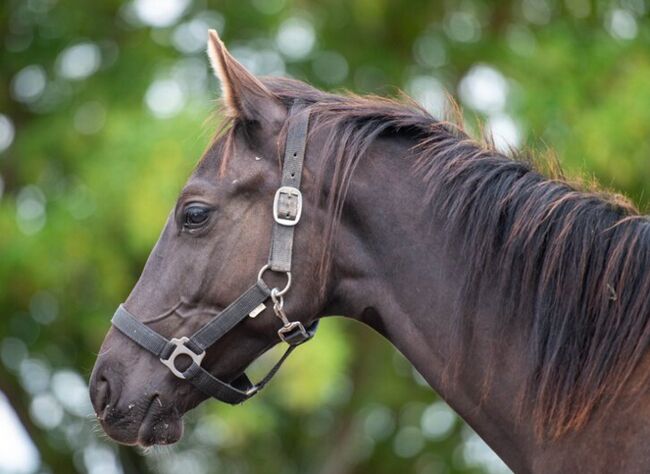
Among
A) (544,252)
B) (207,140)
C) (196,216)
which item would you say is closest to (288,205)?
(196,216)

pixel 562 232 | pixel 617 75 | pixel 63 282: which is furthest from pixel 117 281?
pixel 562 232

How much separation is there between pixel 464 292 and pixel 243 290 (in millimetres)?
746

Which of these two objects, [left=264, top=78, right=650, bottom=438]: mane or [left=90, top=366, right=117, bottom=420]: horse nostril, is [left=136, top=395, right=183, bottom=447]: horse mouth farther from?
[left=264, top=78, right=650, bottom=438]: mane

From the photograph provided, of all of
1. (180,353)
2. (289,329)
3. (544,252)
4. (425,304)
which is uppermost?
(544,252)

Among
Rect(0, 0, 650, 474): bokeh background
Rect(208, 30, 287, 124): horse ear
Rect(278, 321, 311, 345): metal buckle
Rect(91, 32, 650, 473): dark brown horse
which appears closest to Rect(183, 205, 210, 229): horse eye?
Rect(91, 32, 650, 473): dark brown horse

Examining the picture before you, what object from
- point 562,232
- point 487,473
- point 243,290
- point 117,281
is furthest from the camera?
point 487,473

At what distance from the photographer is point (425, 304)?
3.63 metres

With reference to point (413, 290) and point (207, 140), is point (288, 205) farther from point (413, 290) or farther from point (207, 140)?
point (207, 140)

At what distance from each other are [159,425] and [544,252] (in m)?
1.47

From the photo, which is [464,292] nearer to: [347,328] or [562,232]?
[562,232]

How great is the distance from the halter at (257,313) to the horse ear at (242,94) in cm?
9

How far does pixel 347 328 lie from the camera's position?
11.5m

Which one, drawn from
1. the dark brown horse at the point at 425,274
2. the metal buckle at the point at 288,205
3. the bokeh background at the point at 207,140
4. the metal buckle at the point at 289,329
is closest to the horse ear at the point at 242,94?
the dark brown horse at the point at 425,274

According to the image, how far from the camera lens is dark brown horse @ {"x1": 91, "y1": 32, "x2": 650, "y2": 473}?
3.34 metres
